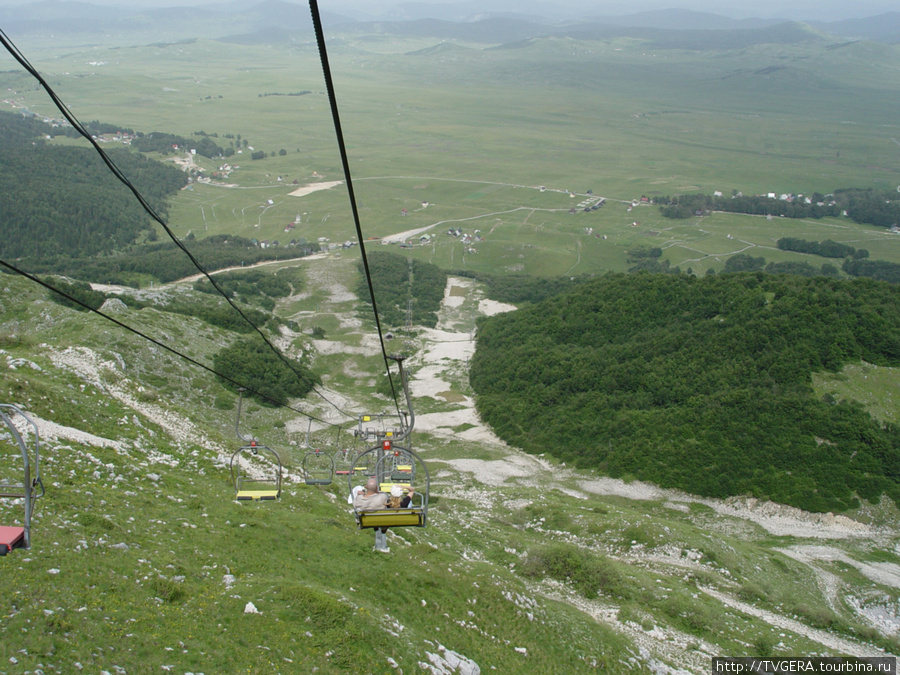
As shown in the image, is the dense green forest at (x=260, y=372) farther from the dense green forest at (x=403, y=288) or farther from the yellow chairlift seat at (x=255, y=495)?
the dense green forest at (x=403, y=288)

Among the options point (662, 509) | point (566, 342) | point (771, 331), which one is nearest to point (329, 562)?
point (662, 509)

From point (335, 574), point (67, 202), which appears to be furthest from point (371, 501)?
point (67, 202)

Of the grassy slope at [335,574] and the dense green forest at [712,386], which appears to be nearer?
the grassy slope at [335,574]

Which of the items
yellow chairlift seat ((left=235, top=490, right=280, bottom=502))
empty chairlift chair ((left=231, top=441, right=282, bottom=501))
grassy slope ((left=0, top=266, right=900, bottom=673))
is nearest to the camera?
grassy slope ((left=0, top=266, right=900, bottom=673))

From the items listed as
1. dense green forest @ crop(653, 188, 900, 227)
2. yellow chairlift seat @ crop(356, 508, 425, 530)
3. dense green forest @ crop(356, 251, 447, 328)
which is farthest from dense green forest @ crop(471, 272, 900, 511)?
dense green forest @ crop(653, 188, 900, 227)

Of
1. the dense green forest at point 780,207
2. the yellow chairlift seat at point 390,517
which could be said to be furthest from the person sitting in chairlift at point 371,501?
the dense green forest at point 780,207

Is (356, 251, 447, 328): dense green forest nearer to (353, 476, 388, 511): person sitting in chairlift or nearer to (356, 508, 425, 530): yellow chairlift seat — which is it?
(353, 476, 388, 511): person sitting in chairlift
